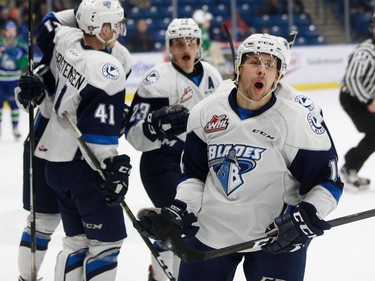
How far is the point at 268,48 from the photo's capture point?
2123mm

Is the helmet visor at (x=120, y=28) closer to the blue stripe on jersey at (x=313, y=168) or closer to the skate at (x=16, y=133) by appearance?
the blue stripe on jersey at (x=313, y=168)

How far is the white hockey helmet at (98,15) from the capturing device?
2.78m

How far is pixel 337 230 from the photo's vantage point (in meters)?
4.47

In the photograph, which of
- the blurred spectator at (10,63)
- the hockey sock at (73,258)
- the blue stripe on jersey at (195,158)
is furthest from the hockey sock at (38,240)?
the blurred spectator at (10,63)

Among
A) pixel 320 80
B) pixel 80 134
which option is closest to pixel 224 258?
pixel 80 134

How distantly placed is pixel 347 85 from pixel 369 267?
198 cm

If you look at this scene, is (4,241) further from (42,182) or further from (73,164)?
(73,164)

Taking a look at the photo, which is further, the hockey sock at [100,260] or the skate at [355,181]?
the skate at [355,181]

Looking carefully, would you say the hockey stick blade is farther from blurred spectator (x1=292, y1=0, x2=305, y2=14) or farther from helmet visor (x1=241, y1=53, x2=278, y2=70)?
blurred spectator (x1=292, y1=0, x2=305, y2=14)

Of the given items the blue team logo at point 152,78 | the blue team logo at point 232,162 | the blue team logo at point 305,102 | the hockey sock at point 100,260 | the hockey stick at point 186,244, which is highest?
the blue team logo at point 305,102

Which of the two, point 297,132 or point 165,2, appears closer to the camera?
point 297,132

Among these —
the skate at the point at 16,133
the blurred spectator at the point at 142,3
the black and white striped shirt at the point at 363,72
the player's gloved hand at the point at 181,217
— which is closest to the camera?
the player's gloved hand at the point at 181,217

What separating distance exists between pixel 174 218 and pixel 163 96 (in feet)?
3.49

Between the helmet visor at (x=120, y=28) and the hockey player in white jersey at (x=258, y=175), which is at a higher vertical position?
the helmet visor at (x=120, y=28)
